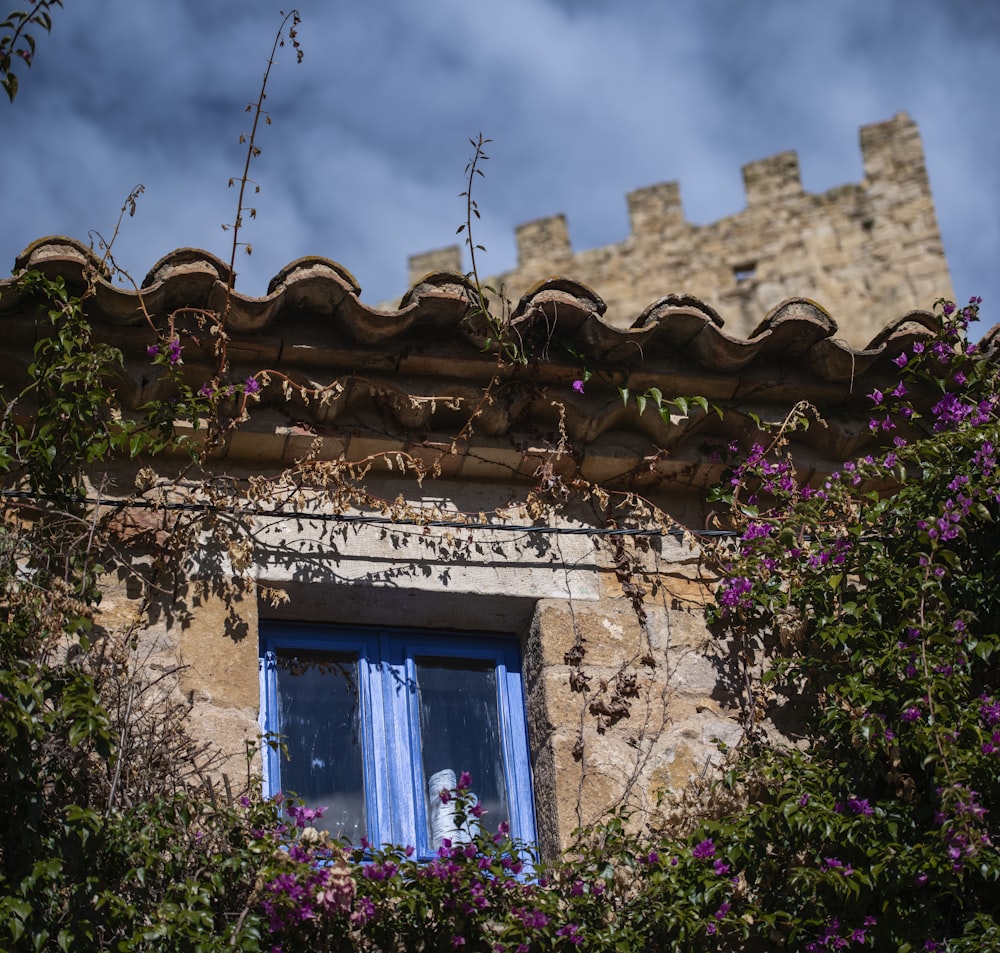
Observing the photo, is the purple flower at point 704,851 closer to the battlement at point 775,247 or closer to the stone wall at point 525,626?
the stone wall at point 525,626

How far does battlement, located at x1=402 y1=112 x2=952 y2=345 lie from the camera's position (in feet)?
75.4

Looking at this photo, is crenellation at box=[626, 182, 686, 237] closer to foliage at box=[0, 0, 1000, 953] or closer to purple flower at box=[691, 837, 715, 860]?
foliage at box=[0, 0, 1000, 953]

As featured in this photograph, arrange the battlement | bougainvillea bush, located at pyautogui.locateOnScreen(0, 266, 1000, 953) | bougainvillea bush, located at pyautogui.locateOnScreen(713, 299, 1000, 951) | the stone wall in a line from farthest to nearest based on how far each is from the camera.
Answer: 1. the battlement
2. the stone wall
3. bougainvillea bush, located at pyautogui.locateOnScreen(713, 299, 1000, 951)
4. bougainvillea bush, located at pyautogui.locateOnScreen(0, 266, 1000, 953)

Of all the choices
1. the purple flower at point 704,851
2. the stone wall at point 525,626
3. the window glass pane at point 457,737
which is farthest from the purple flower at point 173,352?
the purple flower at point 704,851

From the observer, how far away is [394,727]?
4.89m

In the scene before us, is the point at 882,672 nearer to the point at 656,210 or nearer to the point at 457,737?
the point at 457,737

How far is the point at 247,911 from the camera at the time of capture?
13.0ft

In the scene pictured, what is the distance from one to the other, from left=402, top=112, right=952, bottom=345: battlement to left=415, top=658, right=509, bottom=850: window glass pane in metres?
17.9

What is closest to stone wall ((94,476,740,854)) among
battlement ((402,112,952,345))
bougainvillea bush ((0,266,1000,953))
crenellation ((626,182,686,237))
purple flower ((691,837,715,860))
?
bougainvillea bush ((0,266,1000,953))

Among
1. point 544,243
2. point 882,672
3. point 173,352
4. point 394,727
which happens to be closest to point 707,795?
point 882,672

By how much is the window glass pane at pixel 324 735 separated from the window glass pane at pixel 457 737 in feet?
0.65

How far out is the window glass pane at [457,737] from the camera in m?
→ 4.81

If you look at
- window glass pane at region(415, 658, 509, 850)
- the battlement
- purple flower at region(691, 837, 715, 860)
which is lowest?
purple flower at region(691, 837, 715, 860)

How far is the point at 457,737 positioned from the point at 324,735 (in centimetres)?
39
